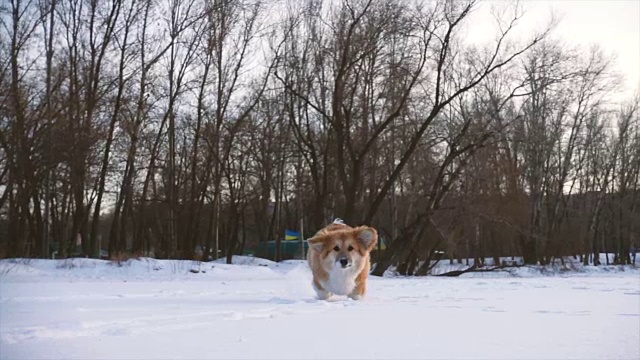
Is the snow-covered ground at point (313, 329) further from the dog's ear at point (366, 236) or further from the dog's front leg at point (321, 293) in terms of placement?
the dog's ear at point (366, 236)

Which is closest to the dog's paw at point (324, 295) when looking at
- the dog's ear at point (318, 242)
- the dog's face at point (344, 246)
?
the dog's face at point (344, 246)

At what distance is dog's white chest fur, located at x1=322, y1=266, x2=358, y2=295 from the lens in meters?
7.95

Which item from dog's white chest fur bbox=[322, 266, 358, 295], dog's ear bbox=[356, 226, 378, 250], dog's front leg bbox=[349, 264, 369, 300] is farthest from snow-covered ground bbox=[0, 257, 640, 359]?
dog's ear bbox=[356, 226, 378, 250]

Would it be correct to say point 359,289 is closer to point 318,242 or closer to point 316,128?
point 318,242

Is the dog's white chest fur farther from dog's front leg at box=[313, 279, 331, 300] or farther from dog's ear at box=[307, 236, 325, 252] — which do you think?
dog's ear at box=[307, 236, 325, 252]

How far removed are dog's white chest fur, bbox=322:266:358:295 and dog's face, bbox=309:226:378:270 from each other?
0.06m

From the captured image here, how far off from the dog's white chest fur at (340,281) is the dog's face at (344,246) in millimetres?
56

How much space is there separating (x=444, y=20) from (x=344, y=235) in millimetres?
12613

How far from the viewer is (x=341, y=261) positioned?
7777mm

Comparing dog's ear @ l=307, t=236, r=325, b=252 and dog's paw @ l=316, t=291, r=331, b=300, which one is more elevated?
dog's ear @ l=307, t=236, r=325, b=252

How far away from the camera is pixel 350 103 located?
20.2 meters

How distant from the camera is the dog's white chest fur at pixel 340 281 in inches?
313

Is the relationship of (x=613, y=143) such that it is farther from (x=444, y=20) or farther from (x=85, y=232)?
(x=85, y=232)

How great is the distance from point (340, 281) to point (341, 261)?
0.31 metres
